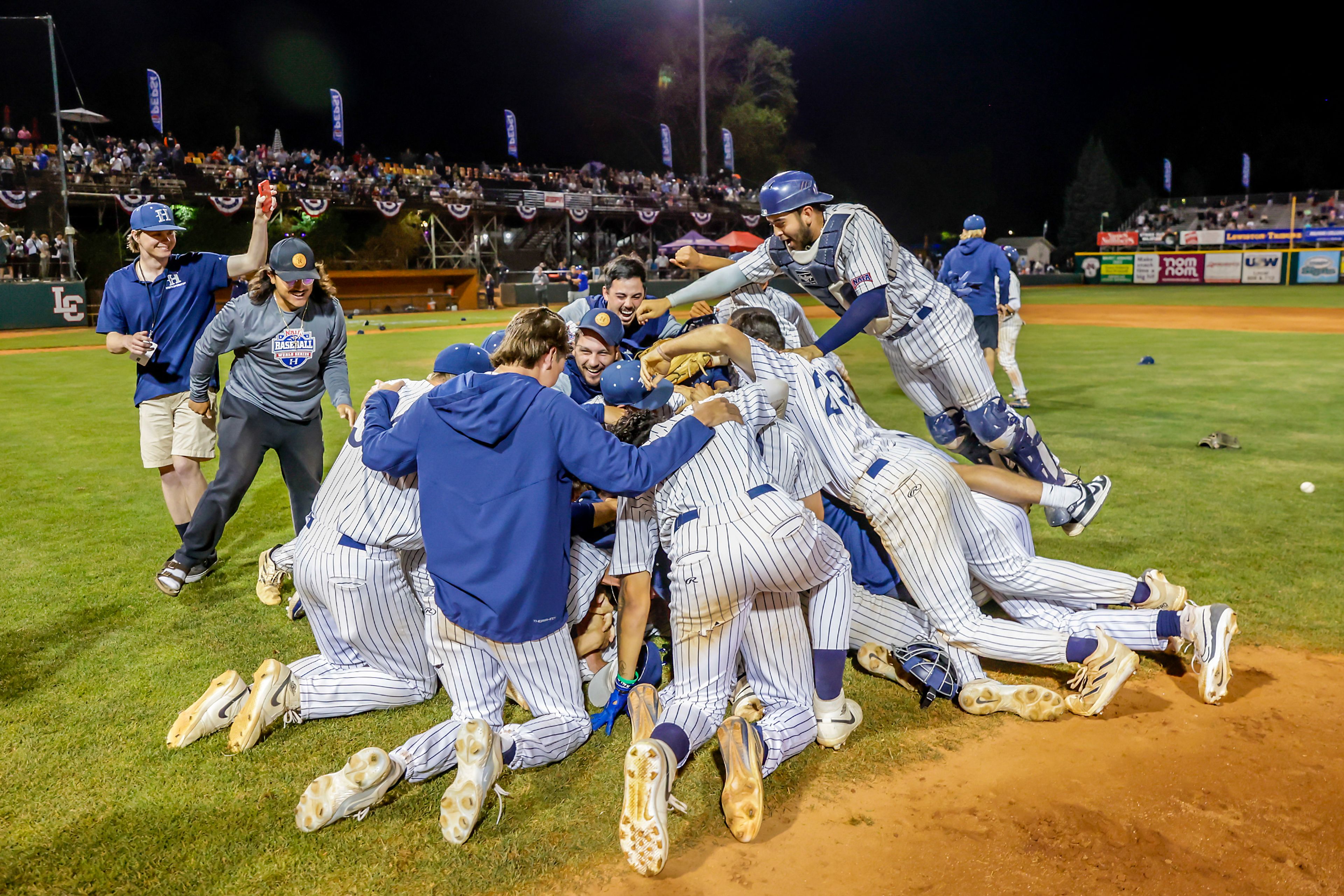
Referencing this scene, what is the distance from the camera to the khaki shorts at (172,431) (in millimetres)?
5844

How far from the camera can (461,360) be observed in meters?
3.75

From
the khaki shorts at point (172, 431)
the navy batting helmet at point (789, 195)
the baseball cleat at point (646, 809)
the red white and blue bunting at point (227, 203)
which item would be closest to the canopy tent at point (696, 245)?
the red white and blue bunting at point (227, 203)

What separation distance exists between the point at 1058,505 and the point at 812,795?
2467 millimetres

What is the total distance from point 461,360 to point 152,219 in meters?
3.17

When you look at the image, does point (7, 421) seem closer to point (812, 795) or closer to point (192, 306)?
point (192, 306)

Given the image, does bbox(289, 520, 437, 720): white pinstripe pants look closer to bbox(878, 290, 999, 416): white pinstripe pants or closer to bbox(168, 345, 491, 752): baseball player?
bbox(168, 345, 491, 752): baseball player

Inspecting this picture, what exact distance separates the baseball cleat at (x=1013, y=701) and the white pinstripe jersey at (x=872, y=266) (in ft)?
6.63

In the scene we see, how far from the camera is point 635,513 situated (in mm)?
3777

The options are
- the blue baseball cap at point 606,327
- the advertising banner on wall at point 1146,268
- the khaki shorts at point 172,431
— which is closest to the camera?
the blue baseball cap at point 606,327

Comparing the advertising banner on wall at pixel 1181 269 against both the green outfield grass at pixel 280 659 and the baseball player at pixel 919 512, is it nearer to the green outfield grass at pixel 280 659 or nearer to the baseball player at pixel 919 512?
the green outfield grass at pixel 280 659

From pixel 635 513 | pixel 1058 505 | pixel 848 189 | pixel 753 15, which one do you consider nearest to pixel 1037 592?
pixel 1058 505

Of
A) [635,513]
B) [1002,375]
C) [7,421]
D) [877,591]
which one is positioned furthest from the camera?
[1002,375]

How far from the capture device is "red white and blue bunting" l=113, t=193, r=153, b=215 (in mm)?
30328

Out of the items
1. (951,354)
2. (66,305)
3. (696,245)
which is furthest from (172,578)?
(696,245)
